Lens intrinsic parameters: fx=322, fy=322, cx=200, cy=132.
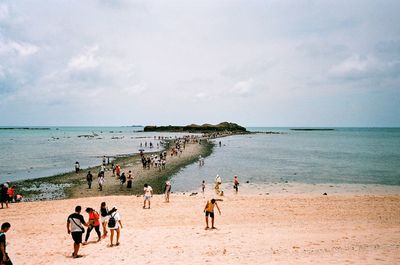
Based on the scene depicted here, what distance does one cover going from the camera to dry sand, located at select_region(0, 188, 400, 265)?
9859mm

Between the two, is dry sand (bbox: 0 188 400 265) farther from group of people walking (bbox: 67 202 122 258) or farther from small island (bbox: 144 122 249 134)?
small island (bbox: 144 122 249 134)

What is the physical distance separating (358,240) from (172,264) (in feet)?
22.5

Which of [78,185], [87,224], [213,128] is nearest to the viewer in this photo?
[87,224]

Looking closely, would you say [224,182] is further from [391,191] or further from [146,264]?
[146,264]

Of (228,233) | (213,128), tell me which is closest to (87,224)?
(228,233)

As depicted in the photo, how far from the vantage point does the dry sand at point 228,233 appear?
9.86m

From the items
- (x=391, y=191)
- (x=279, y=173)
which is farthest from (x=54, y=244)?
(x=279, y=173)

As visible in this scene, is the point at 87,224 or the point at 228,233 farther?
the point at 228,233

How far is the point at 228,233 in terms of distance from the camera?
42.2ft

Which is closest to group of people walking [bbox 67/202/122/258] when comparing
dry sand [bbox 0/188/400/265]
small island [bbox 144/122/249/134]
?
dry sand [bbox 0/188/400/265]

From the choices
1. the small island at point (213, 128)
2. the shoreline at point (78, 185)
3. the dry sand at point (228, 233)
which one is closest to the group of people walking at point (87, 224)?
the dry sand at point (228, 233)

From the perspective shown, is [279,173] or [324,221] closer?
[324,221]

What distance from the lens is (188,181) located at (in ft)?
101

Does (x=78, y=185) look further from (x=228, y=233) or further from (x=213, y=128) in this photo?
(x=213, y=128)
